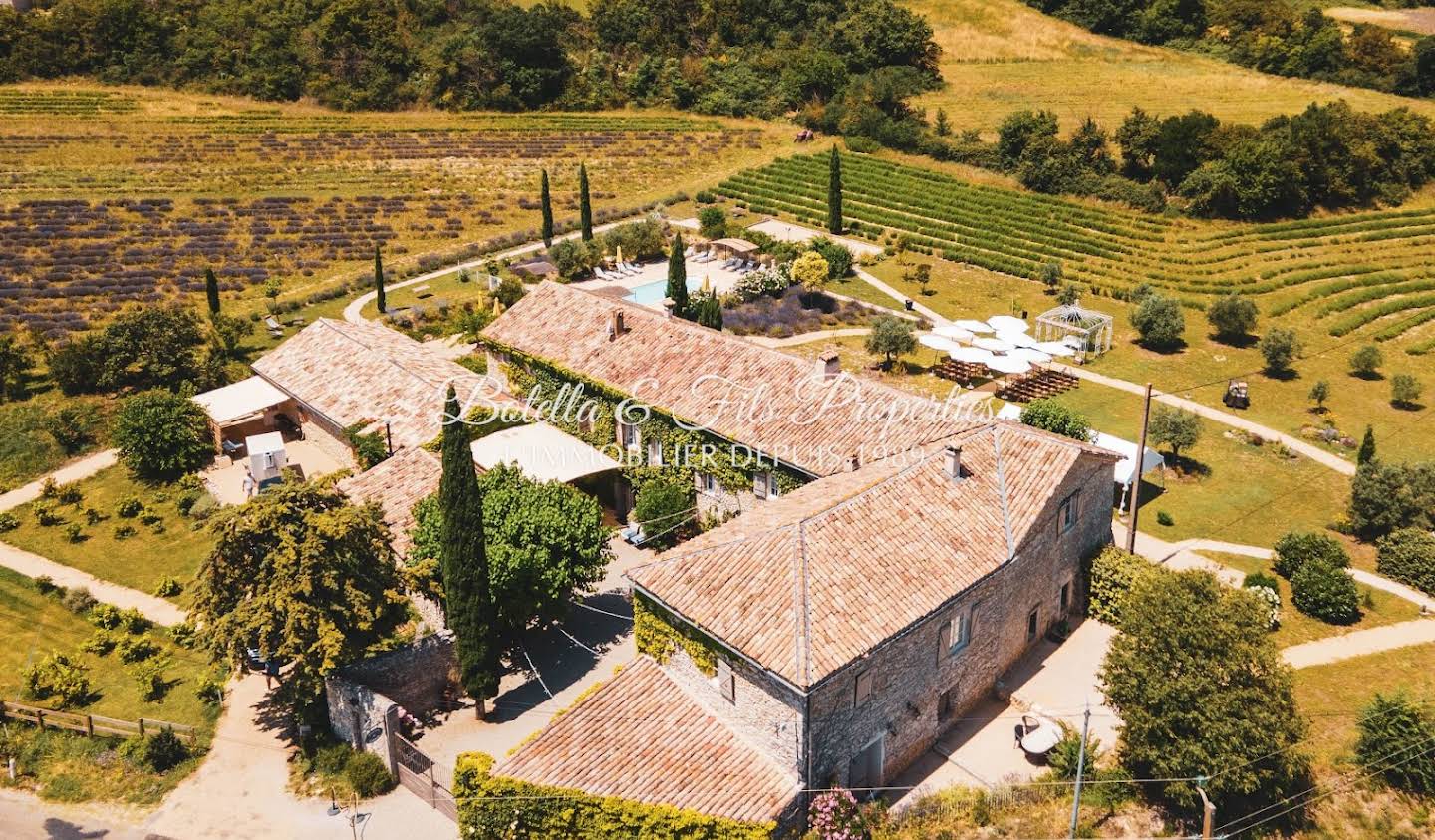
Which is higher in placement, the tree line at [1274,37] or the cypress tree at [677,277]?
the tree line at [1274,37]

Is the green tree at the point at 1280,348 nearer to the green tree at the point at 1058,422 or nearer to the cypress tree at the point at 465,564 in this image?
the green tree at the point at 1058,422

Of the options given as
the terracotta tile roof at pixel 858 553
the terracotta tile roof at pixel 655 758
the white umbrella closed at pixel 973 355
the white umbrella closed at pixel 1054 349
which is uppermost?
the terracotta tile roof at pixel 858 553

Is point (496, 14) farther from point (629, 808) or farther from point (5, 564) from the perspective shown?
point (629, 808)

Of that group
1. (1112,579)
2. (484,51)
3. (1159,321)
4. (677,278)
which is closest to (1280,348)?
(1159,321)

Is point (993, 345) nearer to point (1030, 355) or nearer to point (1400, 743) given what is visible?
point (1030, 355)

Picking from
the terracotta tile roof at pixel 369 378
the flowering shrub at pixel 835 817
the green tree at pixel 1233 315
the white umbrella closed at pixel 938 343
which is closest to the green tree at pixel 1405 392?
the green tree at pixel 1233 315

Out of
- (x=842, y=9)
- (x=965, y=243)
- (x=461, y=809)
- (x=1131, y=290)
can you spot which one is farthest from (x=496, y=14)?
(x=461, y=809)

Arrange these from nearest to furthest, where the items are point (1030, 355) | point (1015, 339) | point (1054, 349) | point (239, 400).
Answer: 1. point (239, 400)
2. point (1030, 355)
3. point (1054, 349)
4. point (1015, 339)
